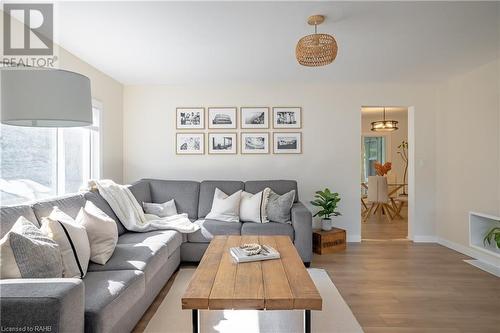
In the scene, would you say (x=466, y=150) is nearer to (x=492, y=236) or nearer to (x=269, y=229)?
→ (x=492, y=236)

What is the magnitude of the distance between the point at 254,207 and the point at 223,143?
4.32ft

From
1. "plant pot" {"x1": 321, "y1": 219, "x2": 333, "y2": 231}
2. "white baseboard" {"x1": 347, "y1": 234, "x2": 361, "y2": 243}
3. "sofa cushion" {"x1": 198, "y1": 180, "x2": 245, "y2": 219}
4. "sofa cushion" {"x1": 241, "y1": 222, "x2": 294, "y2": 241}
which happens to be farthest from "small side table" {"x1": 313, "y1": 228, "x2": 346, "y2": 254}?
"sofa cushion" {"x1": 198, "y1": 180, "x2": 245, "y2": 219}

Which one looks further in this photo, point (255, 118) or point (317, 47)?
point (255, 118)

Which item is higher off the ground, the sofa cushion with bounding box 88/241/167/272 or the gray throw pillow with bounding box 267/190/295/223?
the gray throw pillow with bounding box 267/190/295/223

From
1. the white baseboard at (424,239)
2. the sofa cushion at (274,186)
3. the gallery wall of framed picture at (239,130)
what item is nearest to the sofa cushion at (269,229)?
the sofa cushion at (274,186)

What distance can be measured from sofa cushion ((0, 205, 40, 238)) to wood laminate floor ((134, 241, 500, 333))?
1097 millimetres

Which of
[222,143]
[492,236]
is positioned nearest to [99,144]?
[222,143]

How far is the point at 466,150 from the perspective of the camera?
4.08 m

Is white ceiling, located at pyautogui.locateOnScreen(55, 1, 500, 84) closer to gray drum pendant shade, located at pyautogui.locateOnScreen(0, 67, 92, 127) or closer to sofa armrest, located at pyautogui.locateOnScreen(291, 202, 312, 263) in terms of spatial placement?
gray drum pendant shade, located at pyautogui.locateOnScreen(0, 67, 92, 127)

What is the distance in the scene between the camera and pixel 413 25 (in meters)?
2.67

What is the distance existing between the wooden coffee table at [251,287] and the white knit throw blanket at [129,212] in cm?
120

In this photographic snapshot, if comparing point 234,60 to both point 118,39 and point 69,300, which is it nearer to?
point 118,39

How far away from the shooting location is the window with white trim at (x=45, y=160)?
Result: 2.57m

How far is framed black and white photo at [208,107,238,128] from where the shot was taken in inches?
184
